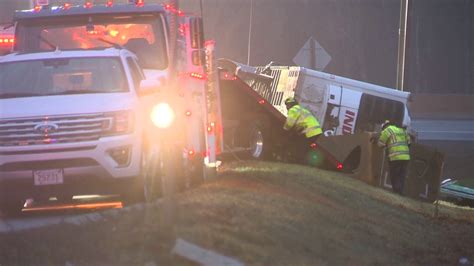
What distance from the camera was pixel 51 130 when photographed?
29.0 feet

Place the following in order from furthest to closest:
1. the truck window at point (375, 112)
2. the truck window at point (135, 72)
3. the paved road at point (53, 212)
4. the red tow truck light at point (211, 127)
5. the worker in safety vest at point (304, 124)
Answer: the truck window at point (375, 112) < the worker in safety vest at point (304, 124) < the red tow truck light at point (211, 127) < the truck window at point (135, 72) < the paved road at point (53, 212)

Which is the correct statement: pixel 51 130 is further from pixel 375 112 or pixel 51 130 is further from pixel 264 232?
pixel 375 112

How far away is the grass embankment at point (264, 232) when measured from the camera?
7.01 meters

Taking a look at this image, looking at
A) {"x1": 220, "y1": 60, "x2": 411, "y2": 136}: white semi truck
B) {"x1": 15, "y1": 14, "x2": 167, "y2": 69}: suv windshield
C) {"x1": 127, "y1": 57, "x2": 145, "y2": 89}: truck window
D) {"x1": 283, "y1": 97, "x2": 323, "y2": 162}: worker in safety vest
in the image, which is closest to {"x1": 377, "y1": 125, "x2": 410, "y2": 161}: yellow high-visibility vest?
{"x1": 283, "y1": 97, "x2": 323, "y2": 162}: worker in safety vest

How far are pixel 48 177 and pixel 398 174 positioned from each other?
8334 millimetres

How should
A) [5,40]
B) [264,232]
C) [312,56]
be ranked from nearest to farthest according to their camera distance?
[264,232] → [5,40] → [312,56]

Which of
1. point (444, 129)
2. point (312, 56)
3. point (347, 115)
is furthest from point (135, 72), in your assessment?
point (444, 129)

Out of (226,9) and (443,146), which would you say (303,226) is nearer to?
(443,146)

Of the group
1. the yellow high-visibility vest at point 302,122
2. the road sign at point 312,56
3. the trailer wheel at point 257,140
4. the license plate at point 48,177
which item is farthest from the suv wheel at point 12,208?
the road sign at point 312,56

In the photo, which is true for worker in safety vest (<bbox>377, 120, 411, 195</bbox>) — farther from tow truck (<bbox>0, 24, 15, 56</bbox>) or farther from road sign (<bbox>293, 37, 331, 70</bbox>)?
tow truck (<bbox>0, 24, 15, 56</bbox>)

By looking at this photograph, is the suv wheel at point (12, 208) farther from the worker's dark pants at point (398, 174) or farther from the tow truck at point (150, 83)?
the worker's dark pants at point (398, 174)

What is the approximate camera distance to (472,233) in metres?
11.4

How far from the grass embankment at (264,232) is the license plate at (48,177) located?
1194mm

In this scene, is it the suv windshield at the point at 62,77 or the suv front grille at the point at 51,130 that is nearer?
the suv front grille at the point at 51,130
